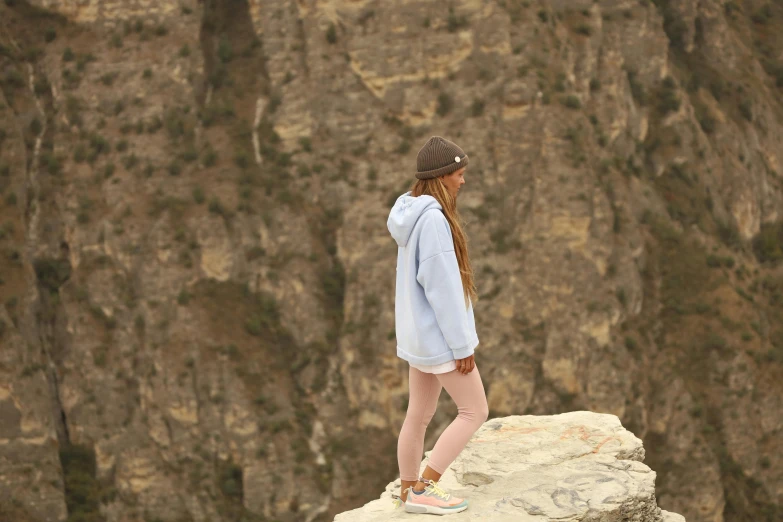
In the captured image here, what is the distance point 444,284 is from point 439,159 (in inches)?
45.6

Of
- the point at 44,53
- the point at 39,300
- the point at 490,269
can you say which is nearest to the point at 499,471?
the point at 490,269

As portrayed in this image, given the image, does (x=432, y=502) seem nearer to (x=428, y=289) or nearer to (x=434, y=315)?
(x=434, y=315)

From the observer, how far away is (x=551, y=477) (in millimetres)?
11109

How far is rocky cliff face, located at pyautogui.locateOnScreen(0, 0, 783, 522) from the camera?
4081 centimetres

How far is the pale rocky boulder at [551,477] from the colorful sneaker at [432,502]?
0.09 metres

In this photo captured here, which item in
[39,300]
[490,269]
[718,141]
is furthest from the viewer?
[718,141]

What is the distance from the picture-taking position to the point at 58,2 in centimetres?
4422

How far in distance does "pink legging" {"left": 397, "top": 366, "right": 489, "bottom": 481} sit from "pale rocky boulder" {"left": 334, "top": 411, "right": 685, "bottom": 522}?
608 mm

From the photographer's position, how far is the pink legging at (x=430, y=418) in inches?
389

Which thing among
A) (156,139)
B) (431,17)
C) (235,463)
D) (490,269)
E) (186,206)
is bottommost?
(235,463)

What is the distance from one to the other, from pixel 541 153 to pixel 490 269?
4.94 metres

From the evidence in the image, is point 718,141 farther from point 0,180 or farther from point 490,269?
point 0,180

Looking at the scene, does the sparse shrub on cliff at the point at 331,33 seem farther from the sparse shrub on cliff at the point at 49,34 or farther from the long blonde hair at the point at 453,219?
the long blonde hair at the point at 453,219

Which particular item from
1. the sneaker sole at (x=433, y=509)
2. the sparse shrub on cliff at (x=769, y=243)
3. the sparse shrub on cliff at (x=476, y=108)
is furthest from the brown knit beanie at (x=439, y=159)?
the sparse shrub on cliff at (x=769, y=243)
